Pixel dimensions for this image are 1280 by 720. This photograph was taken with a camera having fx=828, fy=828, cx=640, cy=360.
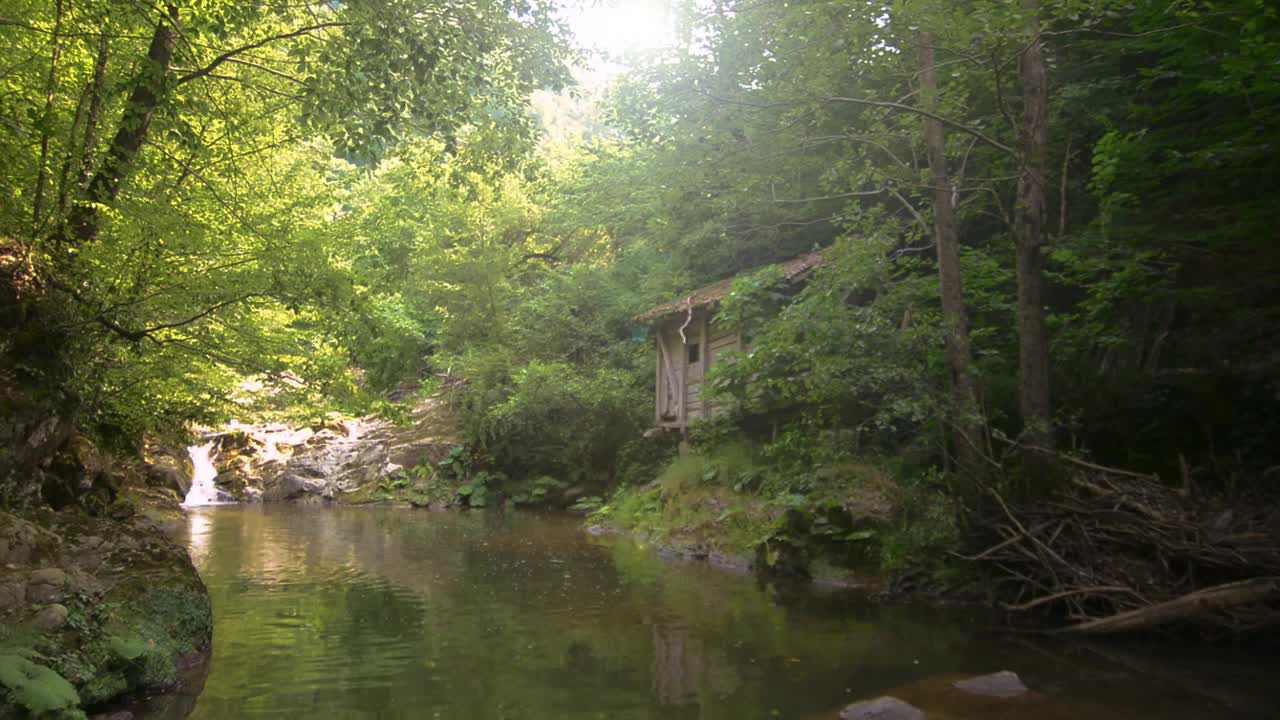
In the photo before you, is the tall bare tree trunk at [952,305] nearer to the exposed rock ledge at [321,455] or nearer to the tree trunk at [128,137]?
the tree trunk at [128,137]

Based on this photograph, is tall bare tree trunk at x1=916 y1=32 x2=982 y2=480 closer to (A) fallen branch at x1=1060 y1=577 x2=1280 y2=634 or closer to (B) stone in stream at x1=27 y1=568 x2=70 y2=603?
(A) fallen branch at x1=1060 y1=577 x2=1280 y2=634

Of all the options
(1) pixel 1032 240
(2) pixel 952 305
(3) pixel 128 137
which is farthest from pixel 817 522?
(3) pixel 128 137

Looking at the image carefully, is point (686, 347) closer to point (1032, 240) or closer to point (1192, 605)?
point (1032, 240)

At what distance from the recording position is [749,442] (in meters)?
18.0

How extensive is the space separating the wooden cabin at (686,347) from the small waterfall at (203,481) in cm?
1408

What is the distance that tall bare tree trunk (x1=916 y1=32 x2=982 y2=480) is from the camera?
10.3 m

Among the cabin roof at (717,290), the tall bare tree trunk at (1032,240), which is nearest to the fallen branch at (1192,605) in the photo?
the tall bare tree trunk at (1032,240)

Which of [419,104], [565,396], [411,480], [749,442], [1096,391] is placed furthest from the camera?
[411,480]

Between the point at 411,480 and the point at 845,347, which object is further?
the point at 411,480

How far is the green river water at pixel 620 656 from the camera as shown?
6324 millimetres

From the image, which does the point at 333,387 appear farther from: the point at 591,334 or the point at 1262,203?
the point at 591,334

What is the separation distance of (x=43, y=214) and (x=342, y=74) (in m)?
3.24

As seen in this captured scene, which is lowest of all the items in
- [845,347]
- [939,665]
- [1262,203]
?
[939,665]

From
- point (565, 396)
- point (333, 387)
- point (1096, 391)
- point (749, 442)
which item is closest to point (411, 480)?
point (565, 396)
